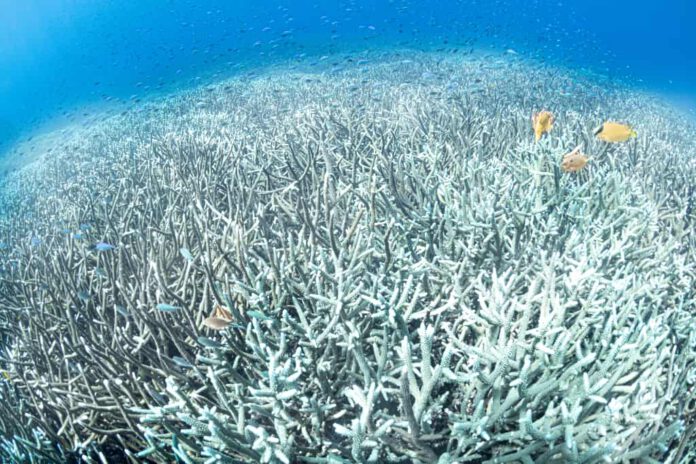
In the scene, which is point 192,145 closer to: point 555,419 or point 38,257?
point 38,257

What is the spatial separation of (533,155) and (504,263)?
1.75 metres

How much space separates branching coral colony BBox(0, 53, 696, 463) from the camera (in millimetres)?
1512

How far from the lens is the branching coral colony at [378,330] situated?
4.96 ft

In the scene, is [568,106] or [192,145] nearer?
[192,145]

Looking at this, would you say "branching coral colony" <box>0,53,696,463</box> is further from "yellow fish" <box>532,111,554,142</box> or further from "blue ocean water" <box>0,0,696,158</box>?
"blue ocean water" <box>0,0,696,158</box>

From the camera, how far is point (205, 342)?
1.78m

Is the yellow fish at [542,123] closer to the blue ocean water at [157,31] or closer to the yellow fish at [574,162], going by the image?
the yellow fish at [574,162]

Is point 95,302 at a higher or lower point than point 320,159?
lower

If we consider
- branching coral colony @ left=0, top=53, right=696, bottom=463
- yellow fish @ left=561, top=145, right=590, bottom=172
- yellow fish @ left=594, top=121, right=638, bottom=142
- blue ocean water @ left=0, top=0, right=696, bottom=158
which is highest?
blue ocean water @ left=0, top=0, right=696, bottom=158

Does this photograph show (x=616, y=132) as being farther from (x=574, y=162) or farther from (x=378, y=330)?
(x=378, y=330)

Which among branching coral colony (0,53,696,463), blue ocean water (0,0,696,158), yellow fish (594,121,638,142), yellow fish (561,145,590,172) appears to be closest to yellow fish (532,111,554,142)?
branching coral colony (0,53,696,463)

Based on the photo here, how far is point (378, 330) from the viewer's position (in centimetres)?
199

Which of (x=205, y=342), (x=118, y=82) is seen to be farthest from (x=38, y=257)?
(x=118, y=82)

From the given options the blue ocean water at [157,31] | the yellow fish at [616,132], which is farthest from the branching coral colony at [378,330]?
the blue ocean water at [157,31]
